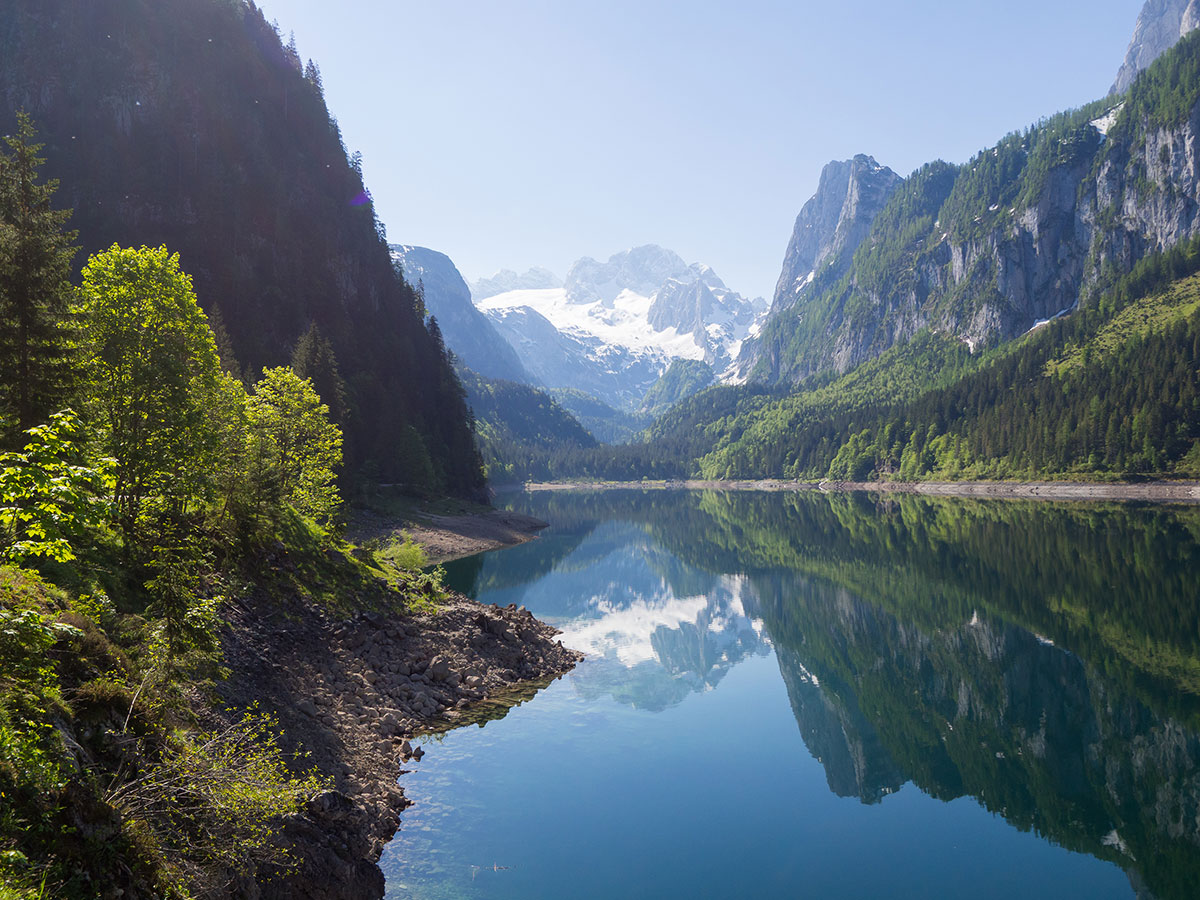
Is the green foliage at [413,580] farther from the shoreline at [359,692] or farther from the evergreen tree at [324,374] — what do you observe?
the evergreen tree at [324,374]

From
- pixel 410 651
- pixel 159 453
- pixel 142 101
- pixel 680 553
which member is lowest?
pixel 680 553

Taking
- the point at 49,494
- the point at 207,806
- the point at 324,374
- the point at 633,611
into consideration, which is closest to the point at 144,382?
the point at 207,806

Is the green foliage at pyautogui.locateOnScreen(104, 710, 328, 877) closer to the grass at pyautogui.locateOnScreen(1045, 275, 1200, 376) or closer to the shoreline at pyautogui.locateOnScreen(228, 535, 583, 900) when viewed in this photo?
the shoreline at pyautogui.locateOnScreen(228, 535, 583, 900)

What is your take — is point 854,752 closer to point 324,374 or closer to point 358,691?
point 358,691

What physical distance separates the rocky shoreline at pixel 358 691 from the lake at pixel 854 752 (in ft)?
5.00

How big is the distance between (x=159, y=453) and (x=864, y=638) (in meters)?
45.2

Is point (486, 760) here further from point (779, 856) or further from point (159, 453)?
point (159, 453)

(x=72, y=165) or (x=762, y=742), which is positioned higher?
(x=72, y=165)

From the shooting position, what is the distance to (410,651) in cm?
3266

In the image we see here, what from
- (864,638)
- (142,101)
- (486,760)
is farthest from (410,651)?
(142,101)

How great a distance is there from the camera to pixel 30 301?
22656mm

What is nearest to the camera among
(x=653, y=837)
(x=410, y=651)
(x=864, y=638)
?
(x=653, y=837)

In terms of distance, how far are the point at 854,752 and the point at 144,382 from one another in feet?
108

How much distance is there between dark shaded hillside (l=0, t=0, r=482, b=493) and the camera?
10312 cm
